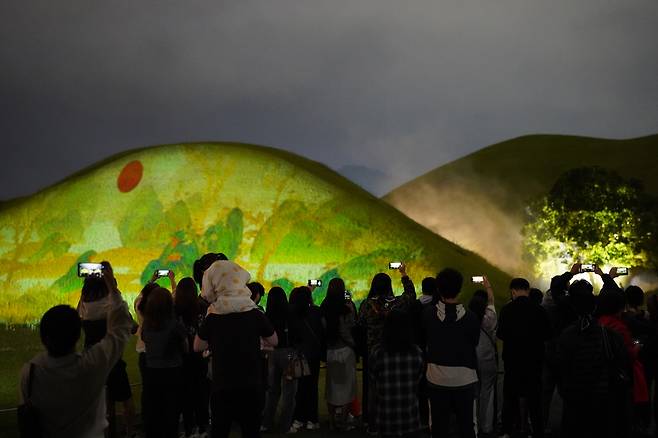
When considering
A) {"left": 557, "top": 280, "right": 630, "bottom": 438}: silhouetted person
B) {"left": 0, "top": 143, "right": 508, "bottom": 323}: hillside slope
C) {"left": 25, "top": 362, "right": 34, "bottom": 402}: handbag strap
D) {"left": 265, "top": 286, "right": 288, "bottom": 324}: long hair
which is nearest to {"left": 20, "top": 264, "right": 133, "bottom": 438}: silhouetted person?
{"left": 25, "top": 362, "right": 34, "bottom": 402}: handbag strap

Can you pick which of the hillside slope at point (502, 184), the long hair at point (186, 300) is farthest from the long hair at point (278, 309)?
the hillside slope at point (502, 184)

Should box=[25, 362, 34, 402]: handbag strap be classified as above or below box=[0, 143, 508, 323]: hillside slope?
below

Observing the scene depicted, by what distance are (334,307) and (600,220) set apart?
44.5 m

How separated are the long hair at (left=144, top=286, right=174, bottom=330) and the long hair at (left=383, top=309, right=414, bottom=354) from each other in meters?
2.50

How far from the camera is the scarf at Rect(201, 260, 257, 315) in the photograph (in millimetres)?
6902

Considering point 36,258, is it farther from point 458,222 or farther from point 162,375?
point 458,222

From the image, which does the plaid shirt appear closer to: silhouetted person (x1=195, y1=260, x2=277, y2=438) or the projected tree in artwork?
silhouetted person (x1=195, y1=260, x2=277, y2=438)

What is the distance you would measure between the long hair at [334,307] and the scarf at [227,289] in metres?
4.21

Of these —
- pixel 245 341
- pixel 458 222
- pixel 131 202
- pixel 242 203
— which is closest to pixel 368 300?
pixel 245 341

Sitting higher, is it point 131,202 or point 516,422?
point 131,202

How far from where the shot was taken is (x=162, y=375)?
845 centimetres

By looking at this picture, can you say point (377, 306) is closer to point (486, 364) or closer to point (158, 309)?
point (486, 364)

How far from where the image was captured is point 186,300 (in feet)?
31.1

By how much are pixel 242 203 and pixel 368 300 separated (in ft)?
91.3
